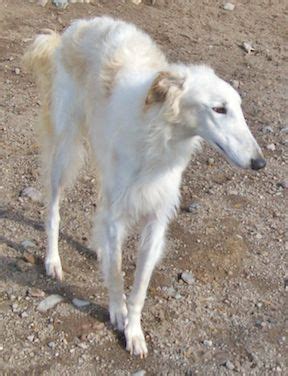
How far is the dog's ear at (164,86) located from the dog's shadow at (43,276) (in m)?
1.61

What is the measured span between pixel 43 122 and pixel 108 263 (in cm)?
134

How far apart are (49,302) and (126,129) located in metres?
1.39

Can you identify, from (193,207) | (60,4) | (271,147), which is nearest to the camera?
(193,207)

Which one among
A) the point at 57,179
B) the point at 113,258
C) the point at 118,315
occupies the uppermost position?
the point at 113,258

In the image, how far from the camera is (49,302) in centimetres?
461

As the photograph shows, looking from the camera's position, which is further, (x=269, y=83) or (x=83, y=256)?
(x=269, y=83)

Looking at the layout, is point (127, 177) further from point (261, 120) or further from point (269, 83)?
point (269, 83)

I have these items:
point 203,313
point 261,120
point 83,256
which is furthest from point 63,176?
point 261,120

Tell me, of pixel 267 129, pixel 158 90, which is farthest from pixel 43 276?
pixel 267 129

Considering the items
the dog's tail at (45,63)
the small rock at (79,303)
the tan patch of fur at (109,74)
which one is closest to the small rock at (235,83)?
the dog's tail at (45,63)

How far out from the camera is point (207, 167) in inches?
243

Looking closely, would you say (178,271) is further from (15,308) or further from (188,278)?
(15,308)

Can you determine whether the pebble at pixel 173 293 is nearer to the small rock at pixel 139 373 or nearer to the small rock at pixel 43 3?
the small rock at pixel 139 373

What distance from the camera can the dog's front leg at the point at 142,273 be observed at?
4.31 meters
